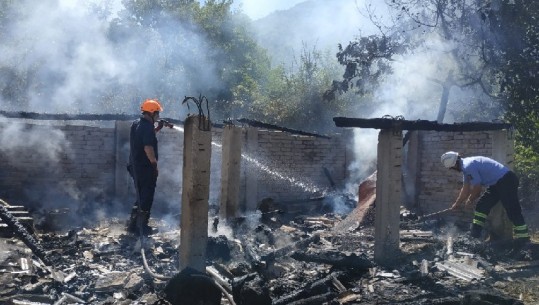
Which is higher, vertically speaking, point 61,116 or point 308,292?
point 61,116

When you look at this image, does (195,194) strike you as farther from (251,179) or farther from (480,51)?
(480,51)

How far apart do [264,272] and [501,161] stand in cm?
503

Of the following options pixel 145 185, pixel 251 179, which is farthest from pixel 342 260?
pixel 251 179

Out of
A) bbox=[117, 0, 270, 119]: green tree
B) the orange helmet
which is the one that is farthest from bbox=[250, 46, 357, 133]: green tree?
the orange helmet

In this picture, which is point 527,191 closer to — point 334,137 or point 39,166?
point 334,137

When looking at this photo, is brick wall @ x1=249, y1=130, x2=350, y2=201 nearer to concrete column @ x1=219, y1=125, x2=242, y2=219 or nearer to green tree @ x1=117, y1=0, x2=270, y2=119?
concrete column @ x1=219, y1=125, x2=242, y2=219

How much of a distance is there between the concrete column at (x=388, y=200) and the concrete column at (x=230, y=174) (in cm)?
372

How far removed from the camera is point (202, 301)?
459 cm

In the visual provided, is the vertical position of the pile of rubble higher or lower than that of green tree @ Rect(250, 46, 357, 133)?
lower

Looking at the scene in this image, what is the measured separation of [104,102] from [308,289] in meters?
26.7

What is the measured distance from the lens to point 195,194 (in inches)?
195

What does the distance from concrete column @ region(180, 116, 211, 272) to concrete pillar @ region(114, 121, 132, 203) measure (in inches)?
249

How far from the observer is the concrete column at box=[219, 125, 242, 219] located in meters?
9.58

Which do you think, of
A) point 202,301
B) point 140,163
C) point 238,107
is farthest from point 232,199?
point 238,107
